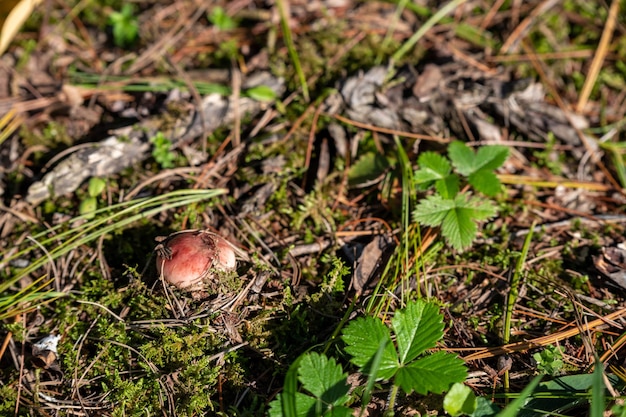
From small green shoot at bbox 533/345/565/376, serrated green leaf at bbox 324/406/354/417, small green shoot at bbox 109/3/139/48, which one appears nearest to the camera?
serrated green leaf at bbox 324/406/354/417

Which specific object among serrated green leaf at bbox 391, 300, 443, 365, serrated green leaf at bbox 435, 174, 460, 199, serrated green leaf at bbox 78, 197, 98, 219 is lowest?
serrated green leaf at bbox 78, 197, 98, 219

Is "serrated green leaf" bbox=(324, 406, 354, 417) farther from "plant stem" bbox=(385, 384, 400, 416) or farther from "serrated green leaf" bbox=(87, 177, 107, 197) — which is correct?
"serrated green leaf" bbox=(87, 177, 107, 197)

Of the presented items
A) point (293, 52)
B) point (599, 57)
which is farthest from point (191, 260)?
point (599, 57)

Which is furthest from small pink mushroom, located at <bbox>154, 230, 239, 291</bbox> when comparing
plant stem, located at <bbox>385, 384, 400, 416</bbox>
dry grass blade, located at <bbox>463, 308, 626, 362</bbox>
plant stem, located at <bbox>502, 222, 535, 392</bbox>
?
→ plant stem, located at <bbox>502, 222, 535, 392</bbox>

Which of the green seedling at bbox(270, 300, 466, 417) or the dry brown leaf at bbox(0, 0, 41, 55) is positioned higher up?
the dry brown leaf at bbox(0, 0, 41, 55)

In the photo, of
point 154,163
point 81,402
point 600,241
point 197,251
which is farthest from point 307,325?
point 600,241

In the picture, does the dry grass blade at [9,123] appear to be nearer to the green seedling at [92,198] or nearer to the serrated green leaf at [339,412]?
the green seedling at [92,198]

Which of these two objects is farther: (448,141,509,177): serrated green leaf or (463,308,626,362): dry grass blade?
(448,141,509,177): serrated green leaf

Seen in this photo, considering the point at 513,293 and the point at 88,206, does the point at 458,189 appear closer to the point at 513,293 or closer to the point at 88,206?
the point at 513,293
